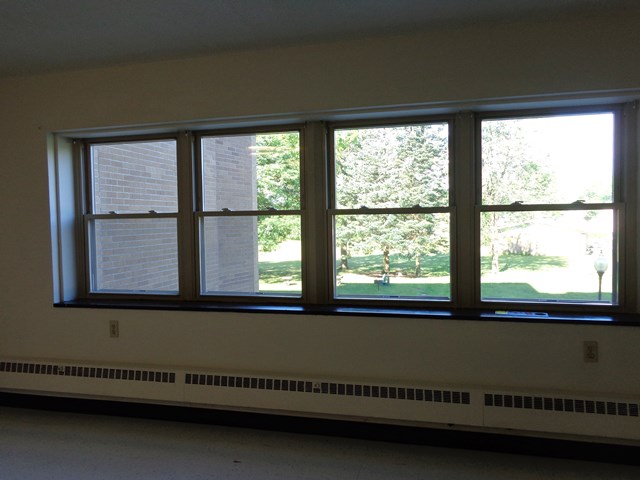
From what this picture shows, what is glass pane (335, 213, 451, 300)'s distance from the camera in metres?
3.16

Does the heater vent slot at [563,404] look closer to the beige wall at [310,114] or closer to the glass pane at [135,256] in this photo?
the beige wall at [310,114]

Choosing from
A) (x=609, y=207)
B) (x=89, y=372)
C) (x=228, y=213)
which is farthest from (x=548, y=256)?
(x=89, y=372)

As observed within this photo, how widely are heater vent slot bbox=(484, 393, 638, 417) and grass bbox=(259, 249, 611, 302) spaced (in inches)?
25.4

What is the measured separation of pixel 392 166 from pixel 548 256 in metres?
1.19

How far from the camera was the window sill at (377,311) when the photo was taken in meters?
2.76

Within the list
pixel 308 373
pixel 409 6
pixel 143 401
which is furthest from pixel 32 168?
pixel 409 6

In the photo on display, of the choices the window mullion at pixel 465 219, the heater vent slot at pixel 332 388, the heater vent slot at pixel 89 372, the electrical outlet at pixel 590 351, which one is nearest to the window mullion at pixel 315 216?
the heater vent slot at pixel 332 388

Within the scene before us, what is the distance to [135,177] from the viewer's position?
376 cm

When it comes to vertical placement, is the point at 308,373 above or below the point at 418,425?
above

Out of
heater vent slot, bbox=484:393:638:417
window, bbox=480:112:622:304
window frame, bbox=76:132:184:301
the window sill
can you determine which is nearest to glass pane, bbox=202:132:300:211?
window frame, bbox=76:132:184:301

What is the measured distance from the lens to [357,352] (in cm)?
306

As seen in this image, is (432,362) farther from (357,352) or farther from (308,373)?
(308,373)

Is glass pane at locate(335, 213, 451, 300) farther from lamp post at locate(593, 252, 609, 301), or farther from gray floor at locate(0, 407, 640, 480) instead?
gray floor at locate(0, 407, 640, 480)

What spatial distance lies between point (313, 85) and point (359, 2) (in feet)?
2.40
